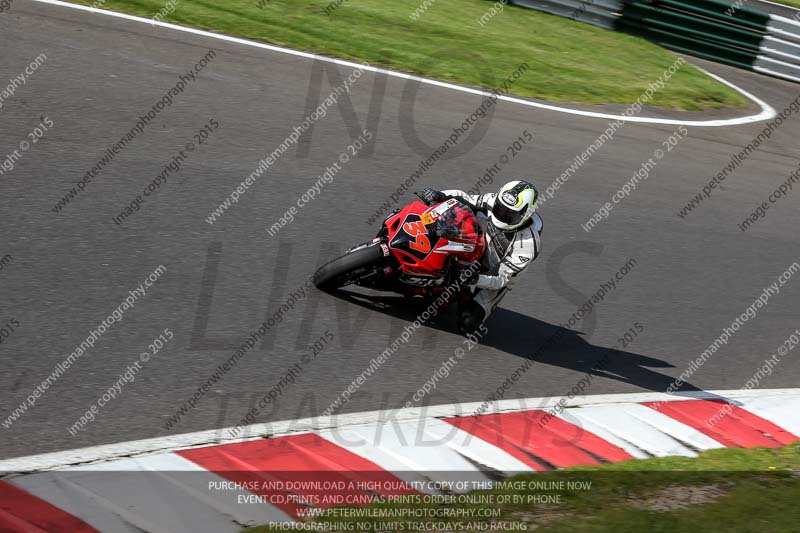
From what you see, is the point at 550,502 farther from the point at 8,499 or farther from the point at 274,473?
the point at 8,499

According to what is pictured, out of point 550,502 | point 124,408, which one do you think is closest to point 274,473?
point 124,408

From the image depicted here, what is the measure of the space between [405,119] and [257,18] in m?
3.89

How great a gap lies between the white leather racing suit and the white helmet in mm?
108

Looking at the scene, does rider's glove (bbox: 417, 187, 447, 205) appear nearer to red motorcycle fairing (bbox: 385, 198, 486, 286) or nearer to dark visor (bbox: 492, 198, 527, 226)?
red motorcycle fairing (bbox: 385, 198, 486, 286)

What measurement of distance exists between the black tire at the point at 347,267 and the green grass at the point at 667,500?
2.38m

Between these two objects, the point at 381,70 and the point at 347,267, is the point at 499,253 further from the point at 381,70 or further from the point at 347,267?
the point at 381,70

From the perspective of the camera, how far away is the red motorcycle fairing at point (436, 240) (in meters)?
7.45

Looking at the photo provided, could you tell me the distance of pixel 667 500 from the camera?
18.2 feet

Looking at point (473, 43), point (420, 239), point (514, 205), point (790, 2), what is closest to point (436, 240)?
point (420, 239)

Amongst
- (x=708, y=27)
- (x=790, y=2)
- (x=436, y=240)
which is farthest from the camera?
(x=790, y=2)

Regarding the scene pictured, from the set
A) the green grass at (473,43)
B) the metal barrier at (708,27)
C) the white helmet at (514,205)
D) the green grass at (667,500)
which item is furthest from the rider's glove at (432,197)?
the metal barrier at (708,27)

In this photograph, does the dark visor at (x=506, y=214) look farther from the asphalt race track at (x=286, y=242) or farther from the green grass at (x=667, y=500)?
the green grass at (x=667, y=500)

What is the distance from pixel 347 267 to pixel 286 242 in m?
1.10

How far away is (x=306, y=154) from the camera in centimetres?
1038
